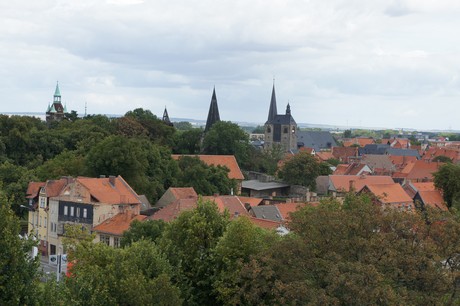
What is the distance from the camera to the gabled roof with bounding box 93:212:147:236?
5097 cm

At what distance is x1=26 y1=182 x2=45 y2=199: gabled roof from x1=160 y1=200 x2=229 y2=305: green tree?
Answer: 2559 cm

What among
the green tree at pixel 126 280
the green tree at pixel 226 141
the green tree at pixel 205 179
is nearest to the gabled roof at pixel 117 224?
the green tree at pixel 205 179

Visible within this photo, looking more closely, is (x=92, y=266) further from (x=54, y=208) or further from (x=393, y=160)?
(x=393, y=160)

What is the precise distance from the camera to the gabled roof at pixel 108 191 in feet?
176

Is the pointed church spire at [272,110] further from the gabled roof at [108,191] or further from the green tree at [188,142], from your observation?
the gabled roof at [108,191]

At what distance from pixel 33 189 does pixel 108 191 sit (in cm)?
717

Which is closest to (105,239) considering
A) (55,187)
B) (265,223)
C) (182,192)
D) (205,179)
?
(55,187)

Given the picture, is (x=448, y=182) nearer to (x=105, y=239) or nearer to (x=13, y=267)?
(x=105, y=239)

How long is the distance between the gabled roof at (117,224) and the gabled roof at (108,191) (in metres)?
1.51

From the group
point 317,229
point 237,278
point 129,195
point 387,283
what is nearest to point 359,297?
point 387,283

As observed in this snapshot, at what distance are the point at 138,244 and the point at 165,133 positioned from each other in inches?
2717

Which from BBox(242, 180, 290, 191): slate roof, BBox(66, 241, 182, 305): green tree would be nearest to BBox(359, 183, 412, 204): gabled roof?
BBox(242, 180, 290, 191): slate roof

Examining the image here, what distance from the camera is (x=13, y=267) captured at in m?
Result: 21.9

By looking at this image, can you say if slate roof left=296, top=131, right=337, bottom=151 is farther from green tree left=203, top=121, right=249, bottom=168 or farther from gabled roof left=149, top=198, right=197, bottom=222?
gabled roof left=149, top=198, right=197, bottom=222
